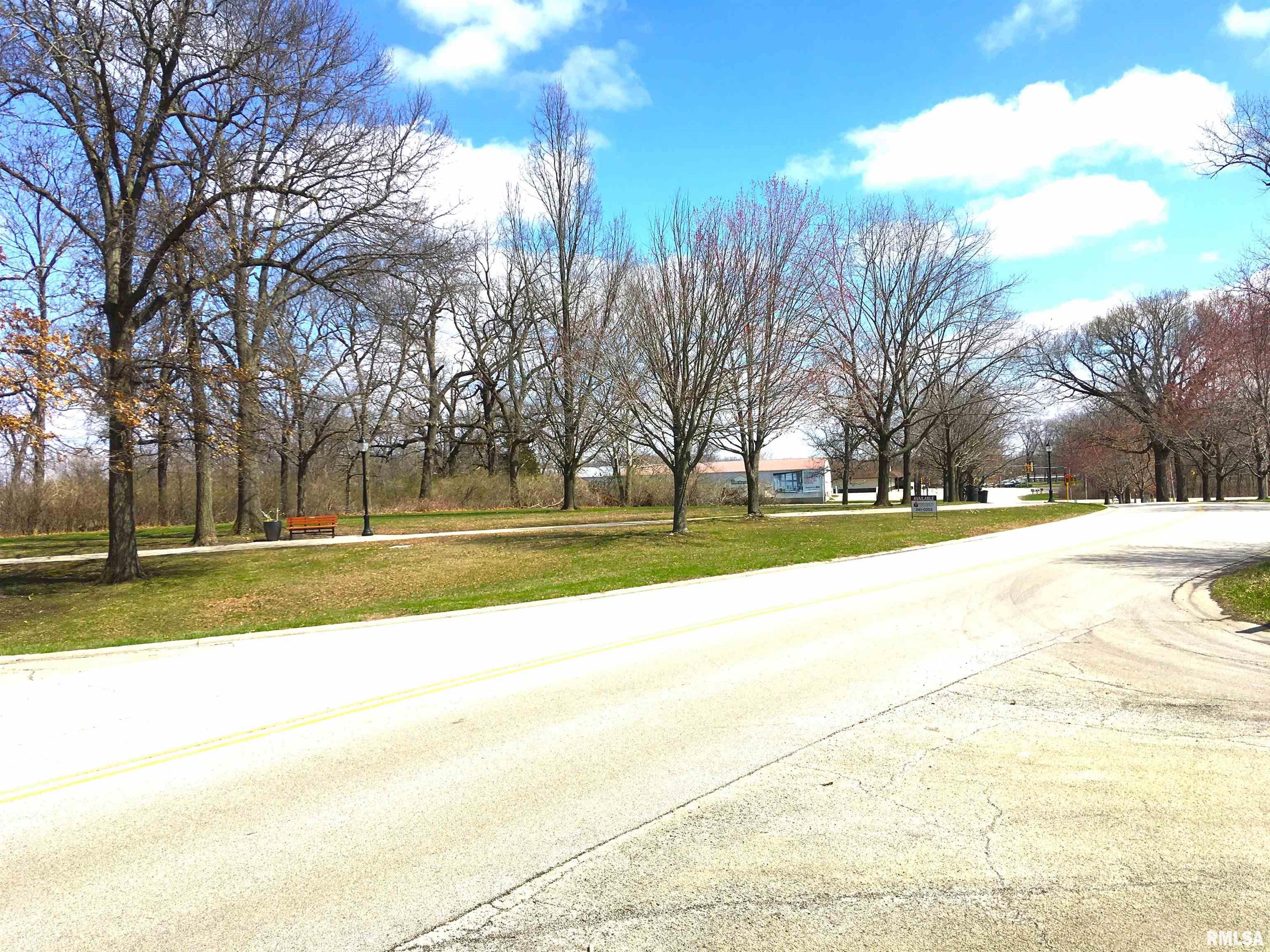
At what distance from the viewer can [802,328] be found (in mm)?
31062

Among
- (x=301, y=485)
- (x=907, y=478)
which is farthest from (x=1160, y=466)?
(x=301, y=485)

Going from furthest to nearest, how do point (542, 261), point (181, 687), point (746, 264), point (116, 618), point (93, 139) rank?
point (542, 261)
point (746, 264)
point (93, 139)
point (116, 618)
point (181, 687)

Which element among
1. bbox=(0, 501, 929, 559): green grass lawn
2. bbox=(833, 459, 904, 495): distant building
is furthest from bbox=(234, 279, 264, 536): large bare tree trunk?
bbox=(833, 459, 904, 495): distant building

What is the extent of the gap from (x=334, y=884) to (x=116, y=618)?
47.3 feet

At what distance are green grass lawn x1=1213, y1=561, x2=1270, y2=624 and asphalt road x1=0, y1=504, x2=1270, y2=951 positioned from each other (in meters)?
1.37

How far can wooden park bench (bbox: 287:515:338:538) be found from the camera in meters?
26.1

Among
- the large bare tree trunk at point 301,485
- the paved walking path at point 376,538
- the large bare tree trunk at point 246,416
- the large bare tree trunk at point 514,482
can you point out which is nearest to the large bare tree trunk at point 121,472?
the large bare tree trunk at point 246,416

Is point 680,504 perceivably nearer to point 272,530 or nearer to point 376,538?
point 376,538

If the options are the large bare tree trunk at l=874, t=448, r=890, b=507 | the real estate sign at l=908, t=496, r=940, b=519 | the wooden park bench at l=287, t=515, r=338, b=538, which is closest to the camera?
the wooden park bench at l=287, t=515, r=338, b=538

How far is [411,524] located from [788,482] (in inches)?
2116

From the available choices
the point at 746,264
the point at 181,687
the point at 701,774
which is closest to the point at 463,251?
the point at 746,264

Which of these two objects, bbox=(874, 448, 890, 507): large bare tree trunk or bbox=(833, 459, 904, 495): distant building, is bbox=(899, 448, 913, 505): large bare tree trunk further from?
bbox=(833, 459, 904, 495): distant building

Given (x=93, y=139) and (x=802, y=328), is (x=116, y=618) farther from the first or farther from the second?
(x=802, y=328)

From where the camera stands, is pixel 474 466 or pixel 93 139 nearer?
pixel 93 139
